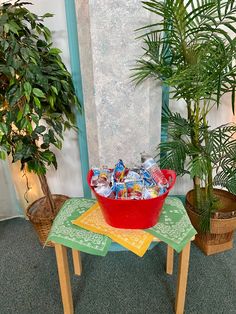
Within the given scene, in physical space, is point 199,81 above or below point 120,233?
above

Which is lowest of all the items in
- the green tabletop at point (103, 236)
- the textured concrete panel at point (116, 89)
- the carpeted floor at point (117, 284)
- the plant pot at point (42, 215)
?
the carpeted floor at point (117, 284)

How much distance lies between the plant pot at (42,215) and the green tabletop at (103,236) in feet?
1.56

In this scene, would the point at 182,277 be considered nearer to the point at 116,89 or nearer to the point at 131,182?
the point at 131,182

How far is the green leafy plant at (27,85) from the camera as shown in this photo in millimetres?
1175

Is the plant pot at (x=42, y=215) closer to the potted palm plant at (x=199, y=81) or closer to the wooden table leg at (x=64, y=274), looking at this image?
the wooden table leg at (x=64, y=274)

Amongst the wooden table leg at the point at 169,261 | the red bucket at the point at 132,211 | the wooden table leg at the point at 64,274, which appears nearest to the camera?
the red bucket at the point at 132,211

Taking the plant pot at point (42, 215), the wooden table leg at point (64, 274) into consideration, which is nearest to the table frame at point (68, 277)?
the wooden table leg at point (64, 274)

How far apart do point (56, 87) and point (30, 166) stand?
48 centimetres

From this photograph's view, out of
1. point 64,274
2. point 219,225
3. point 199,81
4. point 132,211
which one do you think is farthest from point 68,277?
point 199,81

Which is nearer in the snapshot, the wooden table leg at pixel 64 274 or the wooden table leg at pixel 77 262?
the wooden table leg at pixel 64 274

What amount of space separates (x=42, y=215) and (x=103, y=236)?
782 millimetres

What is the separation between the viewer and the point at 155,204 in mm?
992

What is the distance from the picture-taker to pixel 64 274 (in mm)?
1134

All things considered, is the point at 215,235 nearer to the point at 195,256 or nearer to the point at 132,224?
the point at 195,256
